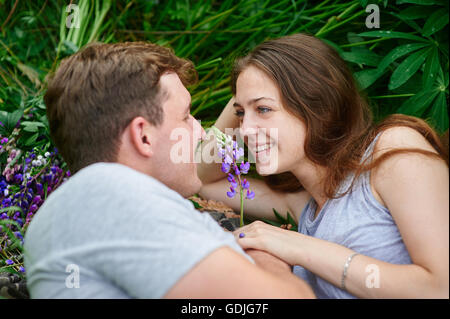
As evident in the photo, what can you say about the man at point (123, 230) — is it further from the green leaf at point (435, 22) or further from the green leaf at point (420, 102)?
the green leaf at point (435, 22)

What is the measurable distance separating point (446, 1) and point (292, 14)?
2.34 feet

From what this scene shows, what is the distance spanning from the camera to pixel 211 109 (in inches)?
96.3

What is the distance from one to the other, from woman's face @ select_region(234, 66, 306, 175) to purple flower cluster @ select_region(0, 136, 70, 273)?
910 millimetres

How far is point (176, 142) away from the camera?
1309mm

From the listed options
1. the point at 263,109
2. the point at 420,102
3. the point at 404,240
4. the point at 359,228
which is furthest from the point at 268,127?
the point at 420,102

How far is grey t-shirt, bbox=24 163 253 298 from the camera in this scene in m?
0.90

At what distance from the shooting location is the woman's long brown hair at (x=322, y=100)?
1549 mm

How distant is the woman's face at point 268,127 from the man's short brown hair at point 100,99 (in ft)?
1.25

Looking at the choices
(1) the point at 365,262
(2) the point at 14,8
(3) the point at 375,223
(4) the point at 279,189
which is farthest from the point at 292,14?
(2) the point at 14,8

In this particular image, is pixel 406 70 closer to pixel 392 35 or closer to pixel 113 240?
pixel 392 35

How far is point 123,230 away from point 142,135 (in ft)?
1.29

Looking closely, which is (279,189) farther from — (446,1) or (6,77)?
(6,77)

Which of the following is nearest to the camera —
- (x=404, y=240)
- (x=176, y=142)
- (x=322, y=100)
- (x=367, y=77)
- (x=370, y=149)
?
(x=404, y=240)

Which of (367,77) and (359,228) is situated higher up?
(367,77)
